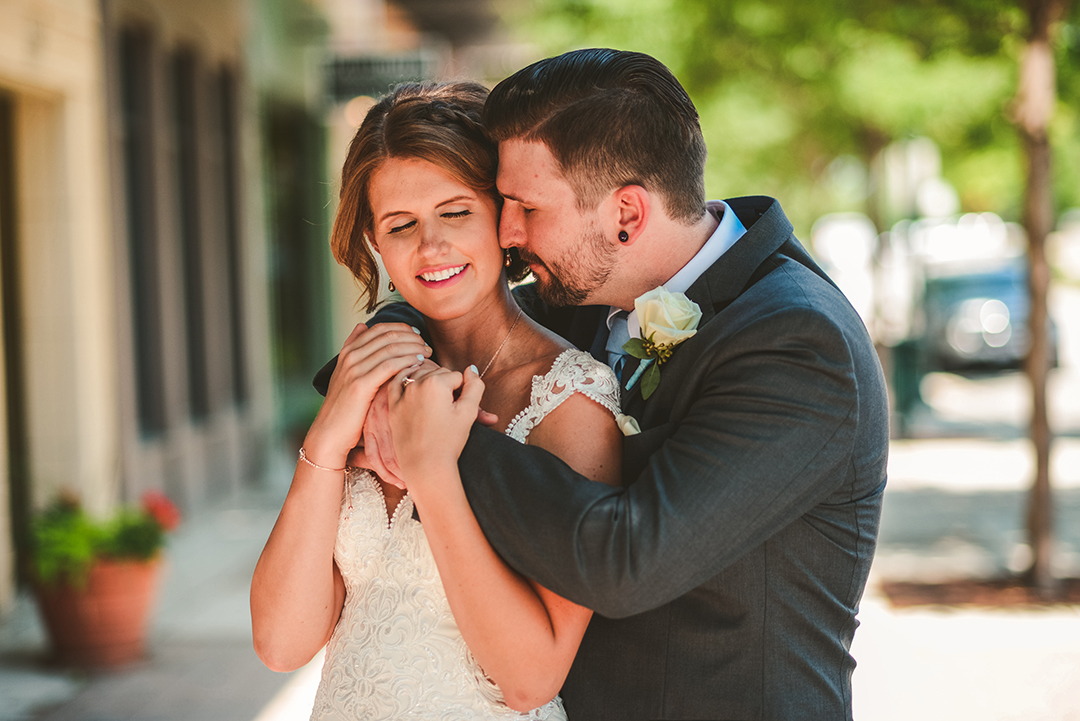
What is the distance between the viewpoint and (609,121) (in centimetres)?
212

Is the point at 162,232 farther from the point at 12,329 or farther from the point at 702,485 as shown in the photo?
the point at 702,485

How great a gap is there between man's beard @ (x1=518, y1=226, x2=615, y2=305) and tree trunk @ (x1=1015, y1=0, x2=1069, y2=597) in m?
5.59

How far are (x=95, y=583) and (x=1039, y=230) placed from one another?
6.06 meters

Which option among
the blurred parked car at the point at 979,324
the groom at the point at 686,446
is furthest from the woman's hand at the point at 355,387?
the blurred parked car at the point at 979,324

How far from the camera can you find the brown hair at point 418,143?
229 centimetres

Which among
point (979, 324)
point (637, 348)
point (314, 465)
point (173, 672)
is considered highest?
point (637, 348)

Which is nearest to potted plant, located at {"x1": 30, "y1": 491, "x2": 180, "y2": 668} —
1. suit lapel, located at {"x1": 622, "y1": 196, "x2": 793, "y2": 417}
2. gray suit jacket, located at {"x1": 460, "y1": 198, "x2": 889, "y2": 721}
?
gray suit jacket, located at {"x1": 460, "y1": 198, "x2": 889, "y2": 721}

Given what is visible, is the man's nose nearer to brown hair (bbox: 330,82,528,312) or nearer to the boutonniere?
brown hair (bbox: 330,82,528,312)

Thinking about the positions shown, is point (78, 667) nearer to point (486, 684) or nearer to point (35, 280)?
point (35, 280)

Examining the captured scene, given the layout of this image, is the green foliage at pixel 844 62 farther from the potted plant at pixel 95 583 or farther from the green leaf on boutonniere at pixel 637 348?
the green leaf on boutonniere at pixel 637 348

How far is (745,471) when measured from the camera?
70.4 inches

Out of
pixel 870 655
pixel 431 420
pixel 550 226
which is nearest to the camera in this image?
pixel 431 420

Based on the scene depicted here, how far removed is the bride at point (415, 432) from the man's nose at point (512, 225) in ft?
0.16

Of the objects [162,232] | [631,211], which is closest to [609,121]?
[631,211]
